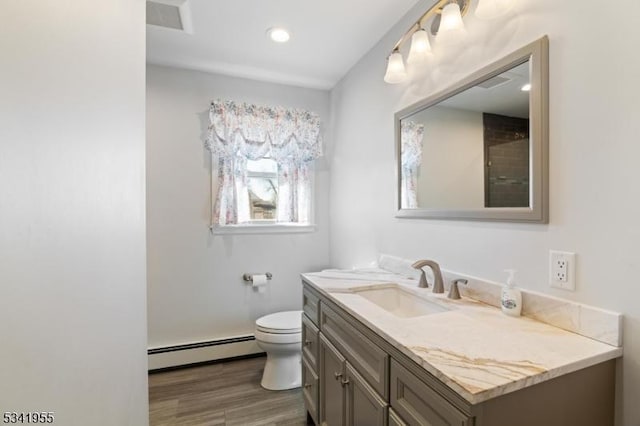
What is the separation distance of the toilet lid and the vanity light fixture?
1.75 m

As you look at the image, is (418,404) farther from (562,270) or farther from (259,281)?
(259,281)

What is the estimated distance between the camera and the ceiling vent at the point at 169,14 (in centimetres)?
168

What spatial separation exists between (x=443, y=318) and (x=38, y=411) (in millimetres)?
1090

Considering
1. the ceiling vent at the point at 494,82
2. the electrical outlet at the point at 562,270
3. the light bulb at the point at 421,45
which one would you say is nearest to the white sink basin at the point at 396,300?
the electrical outlet at the point at 562,270

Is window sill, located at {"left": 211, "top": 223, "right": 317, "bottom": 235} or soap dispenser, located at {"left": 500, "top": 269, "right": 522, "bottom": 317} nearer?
soap dispenser, located at {"left": 500, "top": 269, "right": 522, "bottom": 317}

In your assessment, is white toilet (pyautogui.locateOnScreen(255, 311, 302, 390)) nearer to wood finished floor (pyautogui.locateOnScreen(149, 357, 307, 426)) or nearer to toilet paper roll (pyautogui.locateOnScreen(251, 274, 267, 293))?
wood finished floor (pyautogui.locateOnScreen(149, 357, 307, 426))

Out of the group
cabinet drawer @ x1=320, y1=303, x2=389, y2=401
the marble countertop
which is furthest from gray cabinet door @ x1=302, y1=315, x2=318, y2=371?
the marble countertop

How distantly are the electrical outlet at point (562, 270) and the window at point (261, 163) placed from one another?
2.01 m

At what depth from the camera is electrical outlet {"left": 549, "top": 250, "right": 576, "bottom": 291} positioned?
38.5 inches

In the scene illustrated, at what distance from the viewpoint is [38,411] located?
0.35 metres

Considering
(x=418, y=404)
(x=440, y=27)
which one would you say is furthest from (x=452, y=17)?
(x=418, y=404)

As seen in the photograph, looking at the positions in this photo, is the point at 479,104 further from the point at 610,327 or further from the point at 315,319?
the point at 315,319

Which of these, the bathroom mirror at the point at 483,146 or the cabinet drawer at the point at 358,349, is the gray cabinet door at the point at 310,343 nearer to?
the cabinet drawer at the point at 358,349

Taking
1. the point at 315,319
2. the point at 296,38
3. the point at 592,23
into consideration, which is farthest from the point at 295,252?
the point at 592,23
